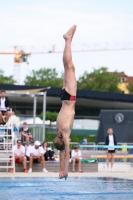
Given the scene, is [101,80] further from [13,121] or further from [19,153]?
[19,153]

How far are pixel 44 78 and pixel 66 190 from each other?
106m

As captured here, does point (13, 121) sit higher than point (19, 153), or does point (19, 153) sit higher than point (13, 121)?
point (13, 121)

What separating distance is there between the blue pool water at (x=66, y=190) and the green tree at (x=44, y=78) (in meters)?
96.3

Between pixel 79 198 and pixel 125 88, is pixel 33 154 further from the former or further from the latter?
pixel 125 88

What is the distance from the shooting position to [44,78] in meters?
119

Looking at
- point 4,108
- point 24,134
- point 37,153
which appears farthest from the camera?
point 24,134

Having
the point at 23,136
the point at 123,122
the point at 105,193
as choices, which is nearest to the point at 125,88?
the point at 123,122

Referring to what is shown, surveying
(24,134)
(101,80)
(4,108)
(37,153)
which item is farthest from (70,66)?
(101,80)

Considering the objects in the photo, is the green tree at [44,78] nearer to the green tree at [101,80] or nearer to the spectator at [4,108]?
the green tree at [101,80]

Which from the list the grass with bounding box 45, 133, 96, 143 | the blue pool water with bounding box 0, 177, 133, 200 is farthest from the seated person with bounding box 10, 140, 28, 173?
the grass with bounding box 45, 133, 96, 143

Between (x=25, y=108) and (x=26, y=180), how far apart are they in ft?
156

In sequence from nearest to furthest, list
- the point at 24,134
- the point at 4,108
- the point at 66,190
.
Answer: the point at 66,190 → the point at 4,108 → the point at 24,134

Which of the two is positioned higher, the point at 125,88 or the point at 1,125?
the point at 125,88

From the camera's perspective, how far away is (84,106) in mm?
66750
